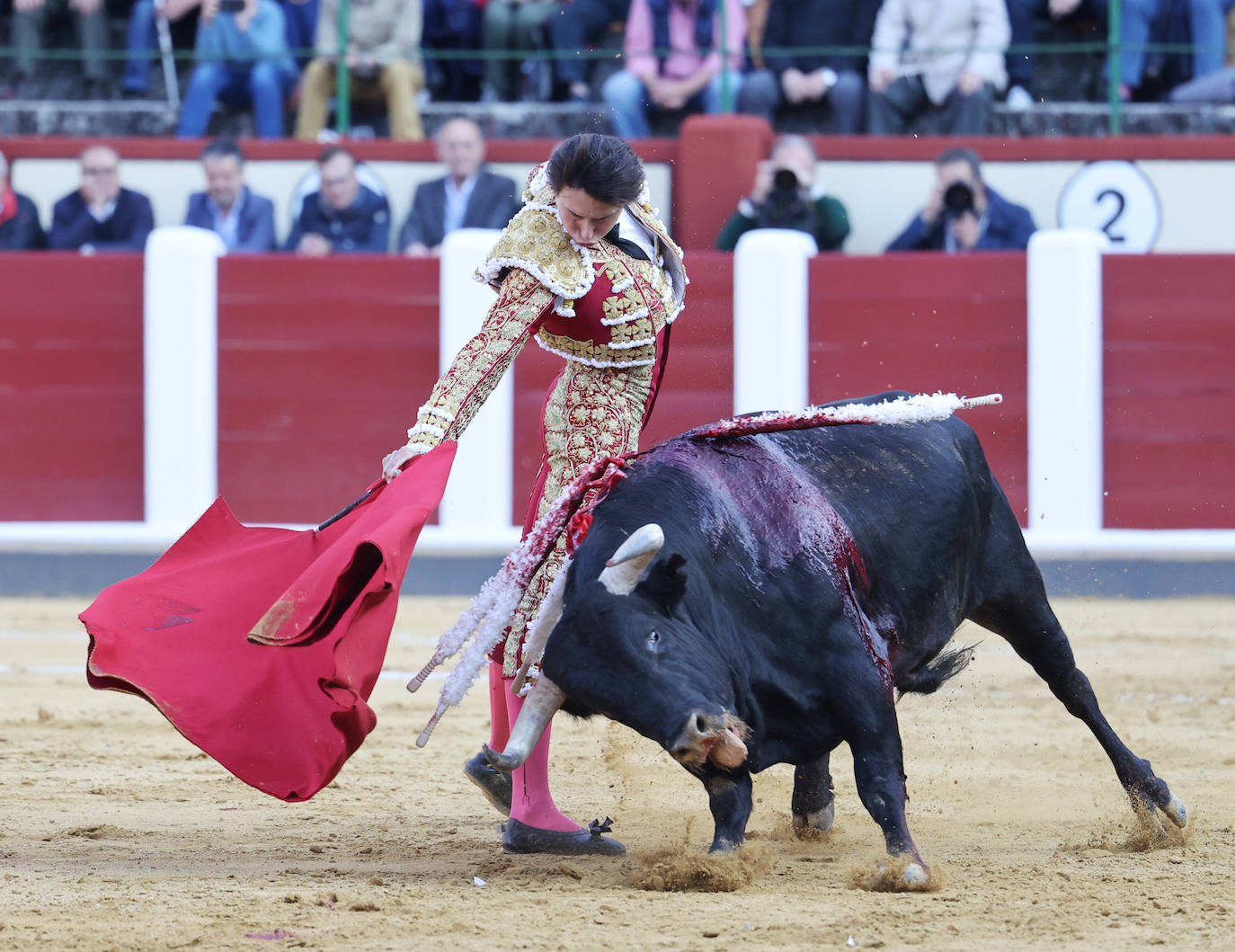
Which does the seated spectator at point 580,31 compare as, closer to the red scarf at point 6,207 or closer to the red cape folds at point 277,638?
the red scarf at point 6,207

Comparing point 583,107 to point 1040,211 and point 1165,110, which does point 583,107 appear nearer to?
point 1040,211

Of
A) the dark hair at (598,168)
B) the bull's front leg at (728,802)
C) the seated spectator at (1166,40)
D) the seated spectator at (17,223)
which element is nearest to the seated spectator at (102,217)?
the seated spectator at (17,223)

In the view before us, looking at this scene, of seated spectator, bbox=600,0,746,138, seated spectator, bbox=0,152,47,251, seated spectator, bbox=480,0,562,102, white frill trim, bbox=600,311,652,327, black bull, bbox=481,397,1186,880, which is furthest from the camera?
seated spectator, bbox=480,0,562,102

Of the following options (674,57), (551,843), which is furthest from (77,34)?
(551,843)

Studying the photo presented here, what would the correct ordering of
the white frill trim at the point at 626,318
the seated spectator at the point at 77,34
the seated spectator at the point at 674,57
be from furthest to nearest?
the seated spectator at the point at 77,34 < the seated spectator at the point at 674,57 < the white frill trim at the point at 626,318

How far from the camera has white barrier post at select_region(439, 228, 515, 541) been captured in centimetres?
651

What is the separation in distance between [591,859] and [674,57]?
15.7 feet

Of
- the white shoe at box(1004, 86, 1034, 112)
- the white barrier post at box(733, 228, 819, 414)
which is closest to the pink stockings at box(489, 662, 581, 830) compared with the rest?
the white barrier post at box(733, 228, 819, 414)

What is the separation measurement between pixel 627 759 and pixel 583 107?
4185mm

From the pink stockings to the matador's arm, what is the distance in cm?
45

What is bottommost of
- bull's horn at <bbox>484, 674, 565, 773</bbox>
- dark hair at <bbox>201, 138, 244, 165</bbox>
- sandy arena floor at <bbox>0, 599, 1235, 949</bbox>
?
sandy arena floor at <bbox>0, 599, 1235, 949</bbox>

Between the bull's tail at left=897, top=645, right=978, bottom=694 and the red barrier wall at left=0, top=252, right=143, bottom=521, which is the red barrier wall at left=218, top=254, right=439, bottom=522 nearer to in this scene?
the red barrier wall at left=0, top=252, right=143, bottom=521

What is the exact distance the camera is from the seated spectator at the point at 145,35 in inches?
299

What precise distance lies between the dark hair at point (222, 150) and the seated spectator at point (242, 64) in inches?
27.1
